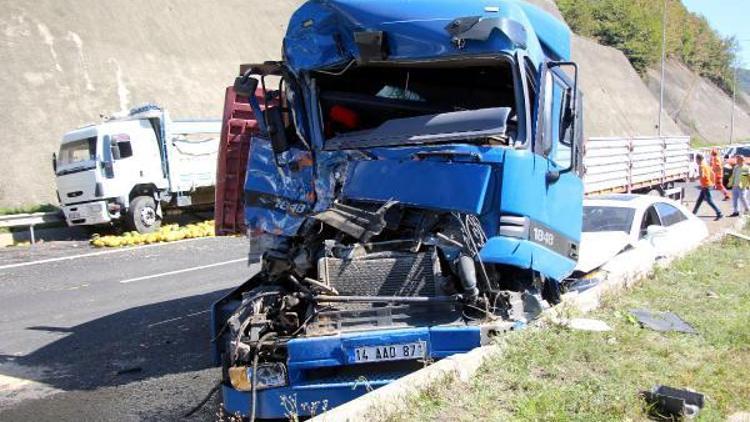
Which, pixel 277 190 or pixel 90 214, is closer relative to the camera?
pixel 277 190

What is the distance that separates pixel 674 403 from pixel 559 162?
7.35ft

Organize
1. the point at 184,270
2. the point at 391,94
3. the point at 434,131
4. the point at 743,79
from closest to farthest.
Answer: the point at 434,131 → the point at 391,94 → the point at 184,270 → the point at 743,79

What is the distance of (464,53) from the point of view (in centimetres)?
533

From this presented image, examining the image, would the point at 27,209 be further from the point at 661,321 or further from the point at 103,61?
the point at 661,321

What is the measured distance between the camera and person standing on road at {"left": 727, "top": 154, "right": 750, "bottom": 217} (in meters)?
17.4

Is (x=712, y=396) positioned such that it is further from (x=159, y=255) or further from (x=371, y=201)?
(x=159, y=255)

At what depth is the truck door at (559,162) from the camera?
17.6ft

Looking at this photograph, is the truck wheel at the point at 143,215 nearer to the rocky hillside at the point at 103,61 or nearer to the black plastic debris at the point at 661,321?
the rocky hillside at the point at 103,61

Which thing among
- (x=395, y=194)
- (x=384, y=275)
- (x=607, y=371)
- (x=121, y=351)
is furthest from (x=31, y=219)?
(x=607, y=371)

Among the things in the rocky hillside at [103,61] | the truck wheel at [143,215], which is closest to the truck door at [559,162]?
the truck wheel at [143,215]

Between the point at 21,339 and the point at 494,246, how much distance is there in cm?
559

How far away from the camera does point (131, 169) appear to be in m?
18.5

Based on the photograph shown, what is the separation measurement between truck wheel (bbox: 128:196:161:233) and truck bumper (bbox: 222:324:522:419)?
581 inches

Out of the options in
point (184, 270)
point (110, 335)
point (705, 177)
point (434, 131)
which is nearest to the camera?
point (434, 131)
